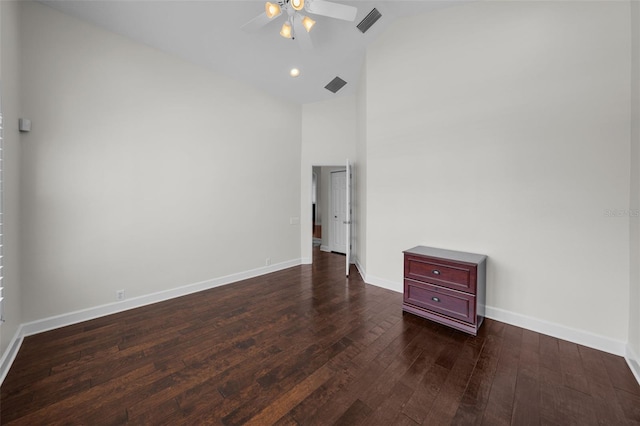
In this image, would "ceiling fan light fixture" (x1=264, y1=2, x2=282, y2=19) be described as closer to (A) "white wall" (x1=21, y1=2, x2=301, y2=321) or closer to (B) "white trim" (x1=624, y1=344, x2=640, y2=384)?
(A) "white wall" (x1=21, y1=2, x2=301, y2=321)

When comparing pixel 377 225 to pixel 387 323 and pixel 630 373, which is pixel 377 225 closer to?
pixel 387 323

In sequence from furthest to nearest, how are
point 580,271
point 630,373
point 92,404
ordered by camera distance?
point 580,271 < point 630,373 < point 92,404

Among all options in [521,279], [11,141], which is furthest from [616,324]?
[11,141]

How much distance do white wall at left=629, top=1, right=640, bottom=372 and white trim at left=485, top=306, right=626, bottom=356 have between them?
0.44 ft

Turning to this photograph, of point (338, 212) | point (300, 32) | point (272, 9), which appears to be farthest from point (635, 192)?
point (338, 212)

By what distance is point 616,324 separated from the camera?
2.21 m

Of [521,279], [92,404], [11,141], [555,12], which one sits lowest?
[92,404]

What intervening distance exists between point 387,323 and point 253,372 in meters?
1.51

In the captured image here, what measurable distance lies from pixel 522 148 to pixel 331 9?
2468mm

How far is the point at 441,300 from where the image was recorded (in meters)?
2.71

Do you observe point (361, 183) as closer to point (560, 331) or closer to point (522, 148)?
point (522, 148)

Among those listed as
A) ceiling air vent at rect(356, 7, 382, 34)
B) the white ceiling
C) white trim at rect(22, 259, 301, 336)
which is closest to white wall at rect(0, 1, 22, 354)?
white trim at rect(22, 259, 301, 336)

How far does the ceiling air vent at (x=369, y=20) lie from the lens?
3.13 meters

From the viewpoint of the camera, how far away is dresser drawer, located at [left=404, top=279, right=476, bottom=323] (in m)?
2.52
